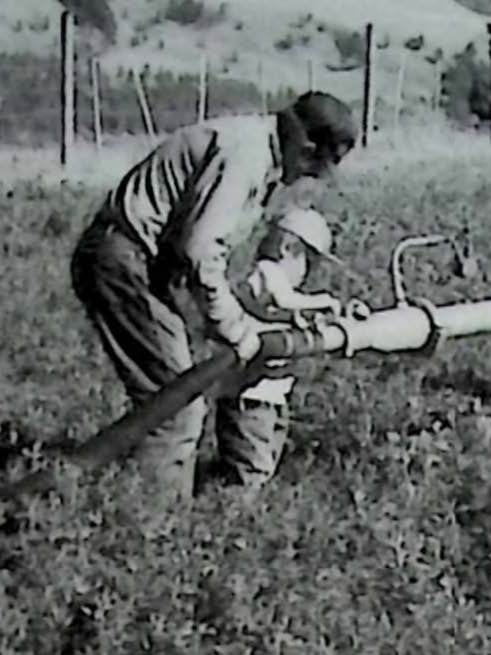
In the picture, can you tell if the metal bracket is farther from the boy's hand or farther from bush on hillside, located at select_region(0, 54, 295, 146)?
bush on hillside, located at select_region(0, 54, 295, 146)

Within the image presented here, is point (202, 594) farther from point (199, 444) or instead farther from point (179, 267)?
point (179, 267)

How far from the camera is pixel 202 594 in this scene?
6.59ft

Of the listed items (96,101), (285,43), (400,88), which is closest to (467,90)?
(400,88)

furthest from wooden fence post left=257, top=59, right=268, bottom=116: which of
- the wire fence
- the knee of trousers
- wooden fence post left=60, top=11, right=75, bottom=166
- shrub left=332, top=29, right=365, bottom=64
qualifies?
the knee of trousers

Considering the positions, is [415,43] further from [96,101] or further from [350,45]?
[96,101]

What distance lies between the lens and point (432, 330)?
2.14m

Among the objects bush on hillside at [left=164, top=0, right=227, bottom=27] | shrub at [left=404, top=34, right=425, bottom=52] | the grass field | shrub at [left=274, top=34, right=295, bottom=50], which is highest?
bush on hillside at [left=164, top=0, right=227, bottom=27]

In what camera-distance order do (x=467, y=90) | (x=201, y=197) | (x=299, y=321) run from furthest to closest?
(x=467, y=90), (x=299, y=321), (x=201, y=197)

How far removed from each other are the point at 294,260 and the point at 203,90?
223 millimetres

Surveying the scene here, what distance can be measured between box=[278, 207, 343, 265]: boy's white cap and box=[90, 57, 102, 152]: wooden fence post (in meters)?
0.23

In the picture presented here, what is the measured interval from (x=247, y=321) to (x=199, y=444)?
0.15 m

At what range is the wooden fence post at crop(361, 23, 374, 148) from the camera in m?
2.11

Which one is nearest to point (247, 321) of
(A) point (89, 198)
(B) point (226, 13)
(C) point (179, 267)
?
(C) point (179, 267)

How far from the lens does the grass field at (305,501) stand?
6.47 feet
